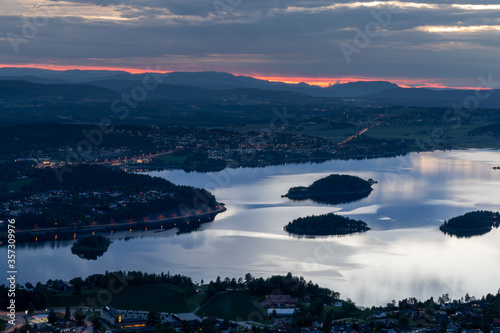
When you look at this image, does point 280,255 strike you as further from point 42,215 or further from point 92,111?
point 92,111

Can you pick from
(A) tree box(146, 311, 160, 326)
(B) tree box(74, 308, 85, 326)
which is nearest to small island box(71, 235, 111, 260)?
(B) tree box(74, 308, 85, 326)

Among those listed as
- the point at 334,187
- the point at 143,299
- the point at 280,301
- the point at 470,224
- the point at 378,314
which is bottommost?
the point at 143,299

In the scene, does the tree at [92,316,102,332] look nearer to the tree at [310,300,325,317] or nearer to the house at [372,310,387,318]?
the tree at [310,300,325,317]

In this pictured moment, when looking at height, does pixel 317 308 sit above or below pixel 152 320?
above

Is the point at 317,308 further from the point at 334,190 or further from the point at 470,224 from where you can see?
the point at 334,190

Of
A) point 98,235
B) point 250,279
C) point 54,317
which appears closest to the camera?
point 54,317

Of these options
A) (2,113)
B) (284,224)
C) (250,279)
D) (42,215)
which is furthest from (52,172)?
(2,113)

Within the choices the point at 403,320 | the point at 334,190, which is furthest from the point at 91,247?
the point at 334,190
